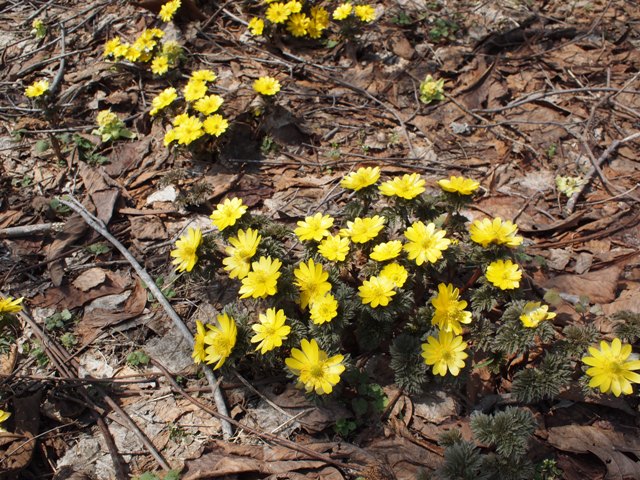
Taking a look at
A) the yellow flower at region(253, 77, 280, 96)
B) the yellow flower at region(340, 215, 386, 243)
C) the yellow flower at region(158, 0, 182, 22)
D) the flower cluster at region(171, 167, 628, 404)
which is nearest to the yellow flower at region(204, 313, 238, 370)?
the flower cluster at region(171, 167, 628, 404)

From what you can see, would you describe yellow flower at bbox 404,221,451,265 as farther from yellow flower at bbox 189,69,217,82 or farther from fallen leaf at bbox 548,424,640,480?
yellow flower at bbox 189,69,217,82

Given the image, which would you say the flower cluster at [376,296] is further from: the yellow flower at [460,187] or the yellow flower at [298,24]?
the yellow flower at [298,24]

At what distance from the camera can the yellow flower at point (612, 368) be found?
2.18 meters

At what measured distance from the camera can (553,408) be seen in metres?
2.48

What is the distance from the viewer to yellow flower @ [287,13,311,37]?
4.83 m

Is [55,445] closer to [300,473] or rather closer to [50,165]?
[300,473]

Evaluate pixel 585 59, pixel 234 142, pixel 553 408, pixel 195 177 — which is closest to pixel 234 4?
pixel 234 142

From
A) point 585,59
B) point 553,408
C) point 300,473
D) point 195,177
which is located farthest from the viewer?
point 585,59

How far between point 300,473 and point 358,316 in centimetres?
80

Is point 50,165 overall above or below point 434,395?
above

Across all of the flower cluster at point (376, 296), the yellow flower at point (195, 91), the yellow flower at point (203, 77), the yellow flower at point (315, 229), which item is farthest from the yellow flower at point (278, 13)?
the yellow flower at point (315, 229)

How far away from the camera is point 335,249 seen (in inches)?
102

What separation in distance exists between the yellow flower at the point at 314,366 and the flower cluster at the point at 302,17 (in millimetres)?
3494

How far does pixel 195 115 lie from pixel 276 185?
106 centimetres
